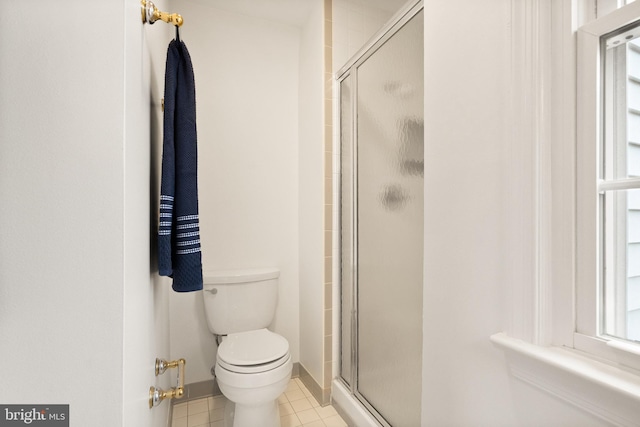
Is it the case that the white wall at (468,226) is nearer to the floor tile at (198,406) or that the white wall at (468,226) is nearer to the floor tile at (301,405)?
the floor tile at (301,405)

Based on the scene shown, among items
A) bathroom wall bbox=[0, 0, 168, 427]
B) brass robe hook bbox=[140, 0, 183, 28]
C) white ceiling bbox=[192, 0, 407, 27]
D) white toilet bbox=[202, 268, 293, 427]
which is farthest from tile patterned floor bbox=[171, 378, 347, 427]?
white ceiling bbox=[192, 0, 407, 27]

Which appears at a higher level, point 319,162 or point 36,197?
point 319,162

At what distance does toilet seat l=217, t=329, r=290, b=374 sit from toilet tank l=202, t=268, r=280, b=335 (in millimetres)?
118

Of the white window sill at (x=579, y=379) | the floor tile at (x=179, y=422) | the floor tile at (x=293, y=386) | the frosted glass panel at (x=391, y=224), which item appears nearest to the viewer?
the white window sill at (x=579, y=379)

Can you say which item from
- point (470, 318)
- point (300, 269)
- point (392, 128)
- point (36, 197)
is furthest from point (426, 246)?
point (300, 269)

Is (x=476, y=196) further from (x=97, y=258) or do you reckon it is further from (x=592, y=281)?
(x=97, y=258)

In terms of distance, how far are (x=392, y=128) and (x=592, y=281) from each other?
0.93 metres

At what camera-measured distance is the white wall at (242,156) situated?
1.94m

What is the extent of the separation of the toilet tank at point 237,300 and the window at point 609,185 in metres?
1.55

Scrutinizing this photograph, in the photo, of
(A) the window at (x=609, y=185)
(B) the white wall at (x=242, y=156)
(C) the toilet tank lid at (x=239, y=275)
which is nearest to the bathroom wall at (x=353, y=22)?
(B) the white wall at (x=242, y=156)

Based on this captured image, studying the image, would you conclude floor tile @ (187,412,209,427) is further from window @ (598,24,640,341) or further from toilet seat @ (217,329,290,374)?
window @ (598,24,640,341)

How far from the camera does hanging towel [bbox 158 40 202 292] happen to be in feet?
2.87

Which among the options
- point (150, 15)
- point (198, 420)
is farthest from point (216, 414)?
point (150, 15)

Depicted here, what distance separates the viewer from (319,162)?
6.09 feet
